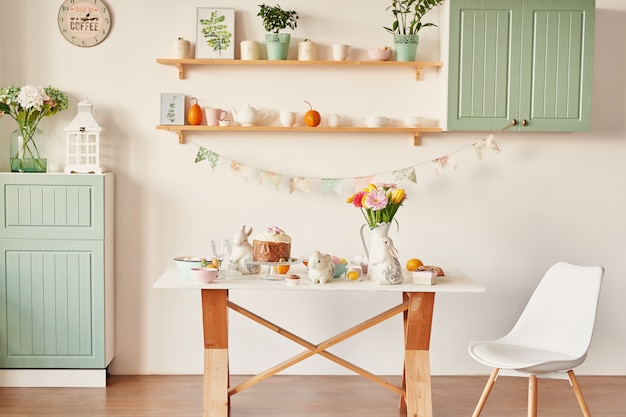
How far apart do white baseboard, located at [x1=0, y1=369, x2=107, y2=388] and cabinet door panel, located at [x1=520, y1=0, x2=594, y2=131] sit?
2.61m

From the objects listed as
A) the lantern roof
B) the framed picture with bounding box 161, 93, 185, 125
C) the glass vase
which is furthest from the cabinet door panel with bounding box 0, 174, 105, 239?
the framed picture with bounding box 161, 93, 185, 125

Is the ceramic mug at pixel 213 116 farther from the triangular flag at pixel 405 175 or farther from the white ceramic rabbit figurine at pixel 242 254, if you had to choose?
the triangular flag at pixel 405 175

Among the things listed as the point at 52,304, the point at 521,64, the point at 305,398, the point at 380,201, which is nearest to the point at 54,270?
the point at 52,304

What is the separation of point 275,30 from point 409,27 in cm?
71

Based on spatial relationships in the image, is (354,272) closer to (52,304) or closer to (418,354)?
(418,354)

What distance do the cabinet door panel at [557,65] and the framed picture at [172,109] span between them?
5.80ft

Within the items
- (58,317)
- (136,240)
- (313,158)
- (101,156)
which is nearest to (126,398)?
(58,317)

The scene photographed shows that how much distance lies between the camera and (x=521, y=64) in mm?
4102

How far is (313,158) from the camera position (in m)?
4.43

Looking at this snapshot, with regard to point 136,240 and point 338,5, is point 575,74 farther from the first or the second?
point 136,240

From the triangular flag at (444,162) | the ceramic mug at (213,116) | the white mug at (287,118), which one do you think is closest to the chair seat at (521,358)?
the triangular flag at (444,162)

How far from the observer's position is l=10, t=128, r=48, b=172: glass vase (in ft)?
13.9

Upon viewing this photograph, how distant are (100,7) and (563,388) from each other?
3.19 meters

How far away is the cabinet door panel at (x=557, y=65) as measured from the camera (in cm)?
408
